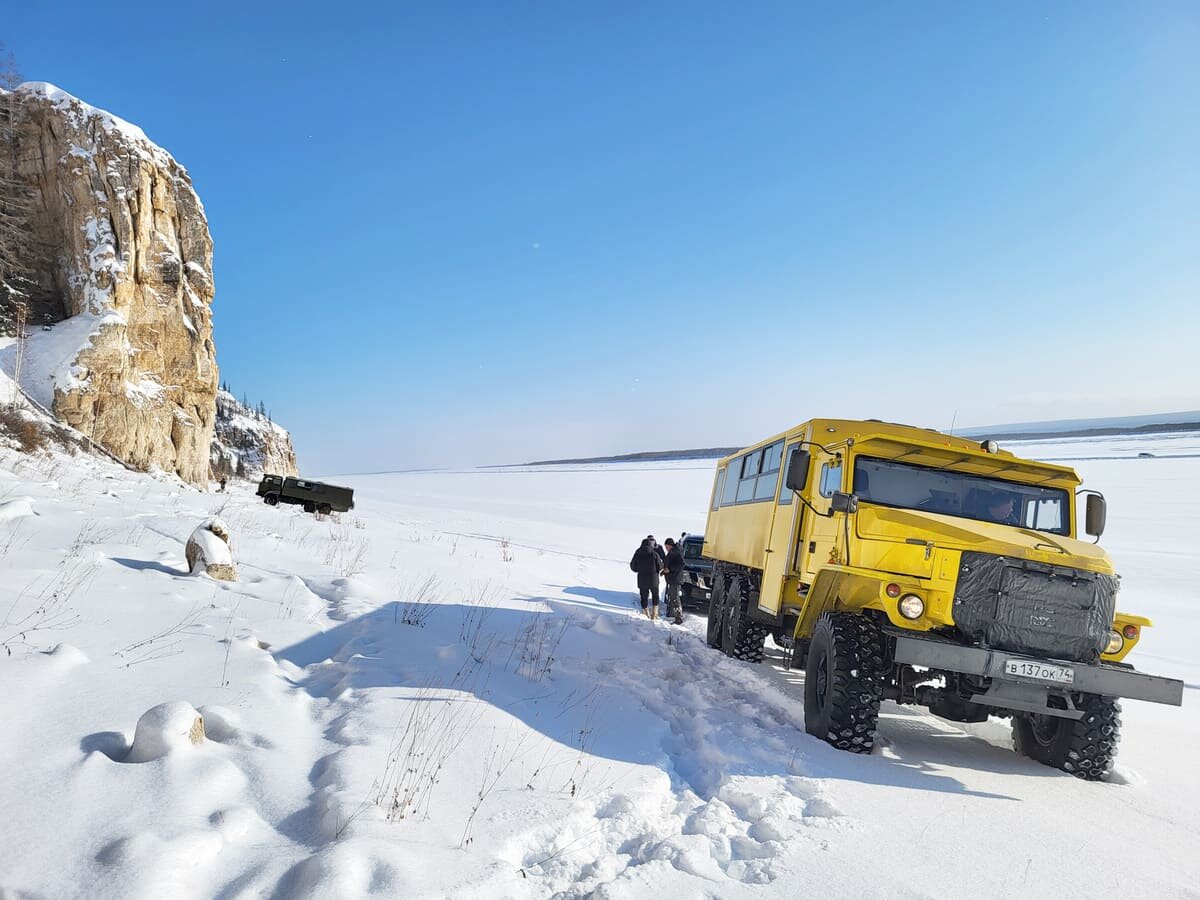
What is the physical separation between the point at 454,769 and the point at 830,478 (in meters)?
4.82

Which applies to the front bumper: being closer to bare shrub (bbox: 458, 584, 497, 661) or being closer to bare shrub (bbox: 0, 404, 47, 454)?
bare shrub (bbox: 458, 584, 497, 661)

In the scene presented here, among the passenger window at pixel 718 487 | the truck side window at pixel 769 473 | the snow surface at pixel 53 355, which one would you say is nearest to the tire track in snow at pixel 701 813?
the truck side window at pixel 769 473

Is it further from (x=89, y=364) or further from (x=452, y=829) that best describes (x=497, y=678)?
(x=89, y=364)

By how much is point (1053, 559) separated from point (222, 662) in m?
6.34

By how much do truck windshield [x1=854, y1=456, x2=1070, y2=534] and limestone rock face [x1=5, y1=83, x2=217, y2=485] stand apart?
95.5 feet

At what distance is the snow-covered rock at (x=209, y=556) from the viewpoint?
7.56 meters

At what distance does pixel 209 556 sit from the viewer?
758cm

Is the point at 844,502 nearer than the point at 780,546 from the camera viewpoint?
Yes

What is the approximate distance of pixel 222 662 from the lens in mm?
5051

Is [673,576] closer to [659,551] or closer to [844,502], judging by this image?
[659,551]

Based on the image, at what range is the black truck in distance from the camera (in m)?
25.5

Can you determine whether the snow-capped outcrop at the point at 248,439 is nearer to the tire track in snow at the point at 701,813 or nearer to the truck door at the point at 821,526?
the truck door at the point at 821,526

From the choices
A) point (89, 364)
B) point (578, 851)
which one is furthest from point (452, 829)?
point (89, 364)

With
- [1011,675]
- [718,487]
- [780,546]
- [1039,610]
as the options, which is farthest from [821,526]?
[718,487]
